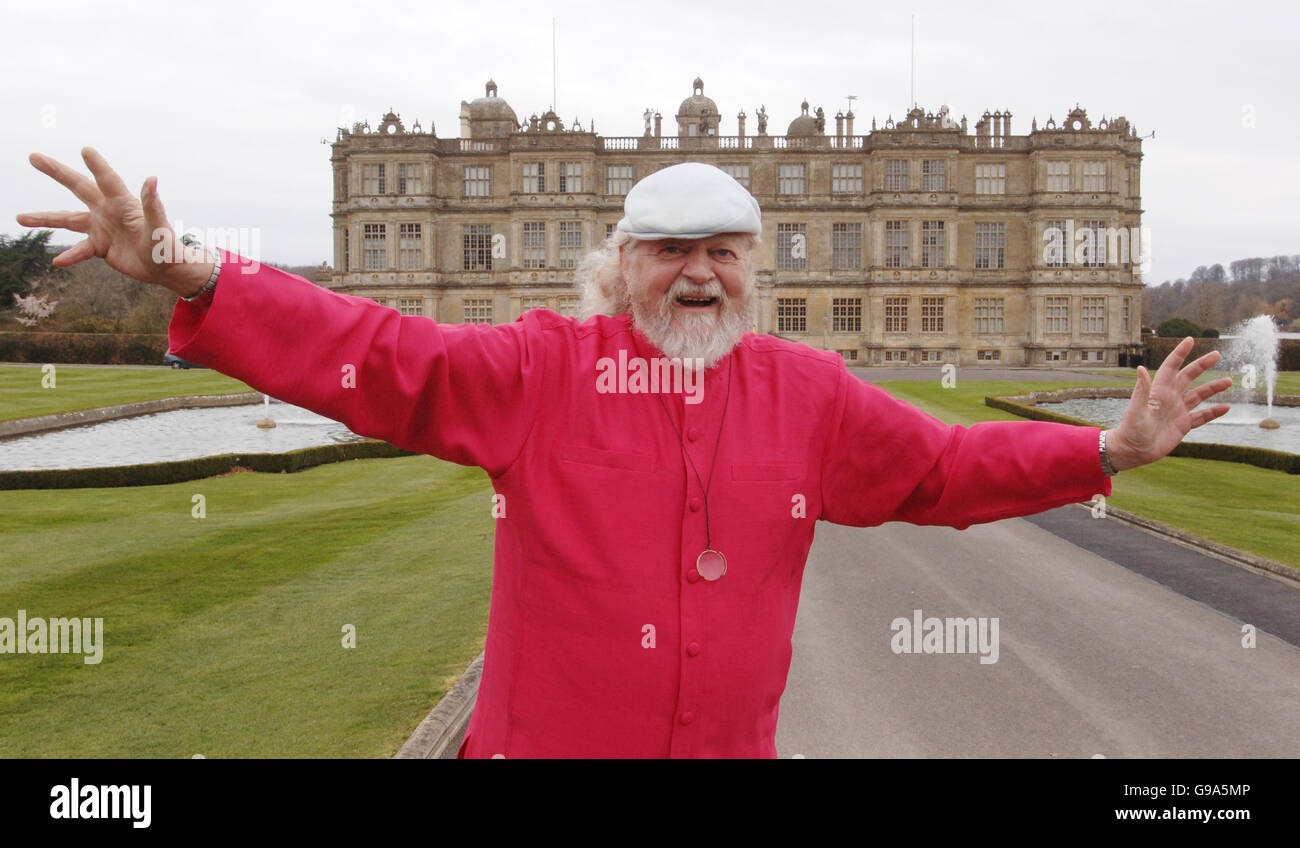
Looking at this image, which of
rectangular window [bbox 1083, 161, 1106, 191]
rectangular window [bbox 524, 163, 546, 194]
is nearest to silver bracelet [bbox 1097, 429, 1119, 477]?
rectangular window [bbox 524, 163, 546, 194]

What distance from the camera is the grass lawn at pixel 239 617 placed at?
6.43 meters

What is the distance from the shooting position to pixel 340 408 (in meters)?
2.58

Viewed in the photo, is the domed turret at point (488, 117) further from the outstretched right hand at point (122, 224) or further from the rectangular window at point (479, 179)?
the outstretched right hand at point (122, 224)

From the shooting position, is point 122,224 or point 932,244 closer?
point 122,224

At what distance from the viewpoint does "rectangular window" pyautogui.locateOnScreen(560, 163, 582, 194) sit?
57531mm

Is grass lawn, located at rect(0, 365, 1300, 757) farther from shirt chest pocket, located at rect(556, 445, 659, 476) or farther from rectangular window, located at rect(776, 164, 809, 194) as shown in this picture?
rectangular window, located at rect(776, 164, 809, 194)

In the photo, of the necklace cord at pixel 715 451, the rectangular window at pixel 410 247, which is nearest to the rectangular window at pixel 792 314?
the rectangular window at pixel 410 247

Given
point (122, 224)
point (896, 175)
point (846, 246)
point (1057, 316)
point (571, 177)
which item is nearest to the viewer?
point (122, 224)

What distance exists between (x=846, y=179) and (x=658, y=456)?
58.6 metres

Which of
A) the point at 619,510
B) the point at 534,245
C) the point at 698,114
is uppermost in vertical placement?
the point at 698,114

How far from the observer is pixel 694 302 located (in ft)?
10.1

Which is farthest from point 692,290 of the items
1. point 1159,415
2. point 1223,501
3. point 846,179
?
point 846,179

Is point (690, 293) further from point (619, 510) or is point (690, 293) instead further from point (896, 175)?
point (896, 175)

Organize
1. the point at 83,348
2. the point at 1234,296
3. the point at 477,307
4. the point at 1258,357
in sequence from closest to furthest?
1. the point at 1258,357
2. the point at 83,348
3. the point at 477,307
4. the point at 1234,296
